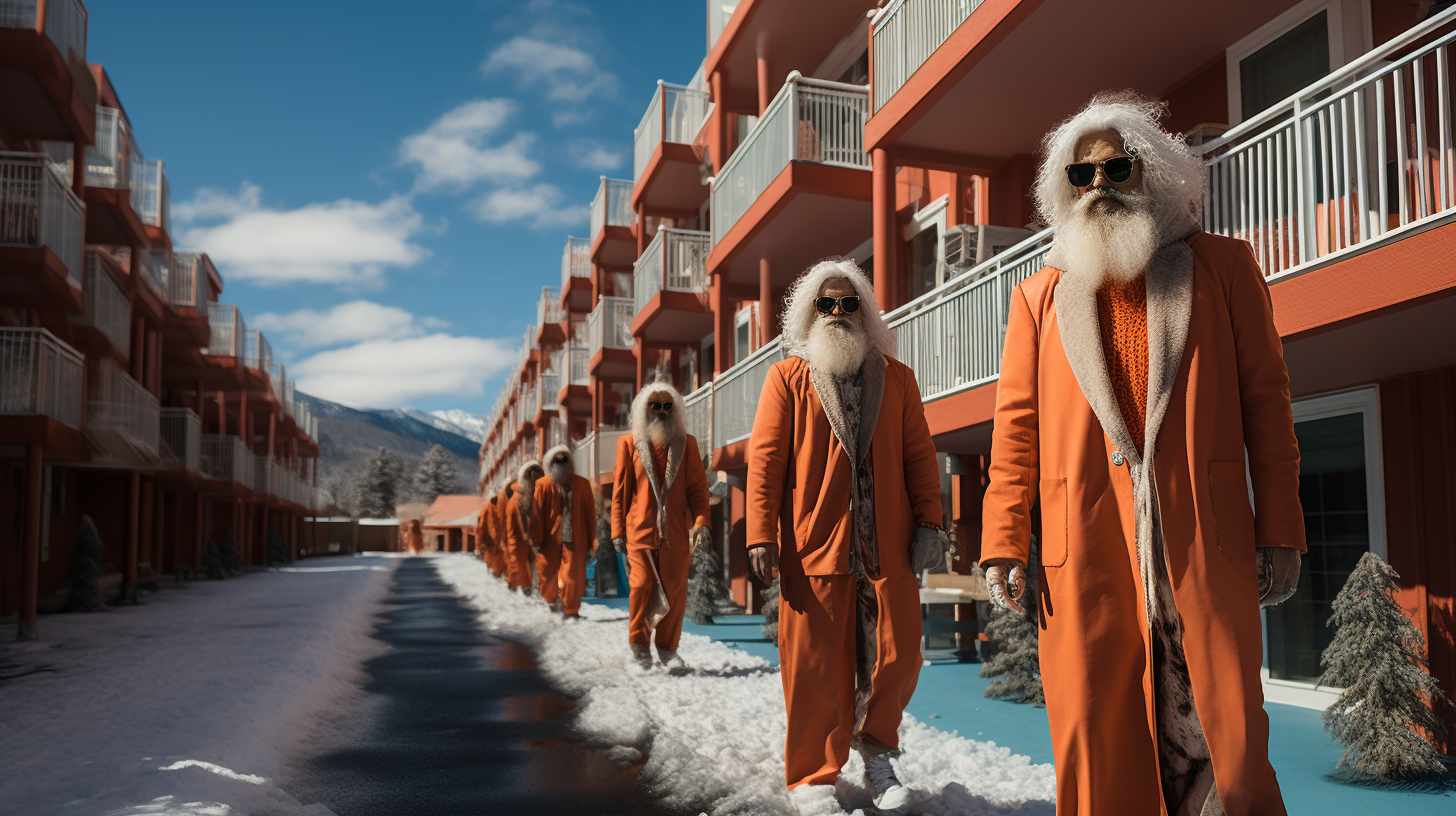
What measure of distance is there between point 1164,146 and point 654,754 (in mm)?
4070

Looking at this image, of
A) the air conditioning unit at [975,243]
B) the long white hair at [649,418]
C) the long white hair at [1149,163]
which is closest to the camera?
the long white hair at [1149,163]

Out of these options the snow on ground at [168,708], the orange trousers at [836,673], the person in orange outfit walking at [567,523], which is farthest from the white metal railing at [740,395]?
the orange trousers at [836,673]

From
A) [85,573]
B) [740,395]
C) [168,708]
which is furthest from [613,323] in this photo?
[168,708]

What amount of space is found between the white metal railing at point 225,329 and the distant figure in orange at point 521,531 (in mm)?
15482

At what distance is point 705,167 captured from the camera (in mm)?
23203

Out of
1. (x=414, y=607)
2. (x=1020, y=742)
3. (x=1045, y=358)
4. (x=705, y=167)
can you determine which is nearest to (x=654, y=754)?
(x=1020, y=742)

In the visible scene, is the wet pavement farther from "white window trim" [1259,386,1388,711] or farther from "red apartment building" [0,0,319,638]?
"red apartment building" [0,0,319,638]

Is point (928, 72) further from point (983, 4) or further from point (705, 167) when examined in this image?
point (705, 167)

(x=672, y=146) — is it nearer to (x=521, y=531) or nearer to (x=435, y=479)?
(x=521, y=531)

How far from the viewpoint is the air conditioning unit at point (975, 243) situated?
37.4 feet

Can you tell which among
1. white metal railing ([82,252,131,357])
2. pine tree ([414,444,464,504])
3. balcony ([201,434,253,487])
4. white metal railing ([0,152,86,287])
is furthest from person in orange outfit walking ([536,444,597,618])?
pine tree ([414,444,464,504])

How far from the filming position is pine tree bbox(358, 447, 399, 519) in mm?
123250

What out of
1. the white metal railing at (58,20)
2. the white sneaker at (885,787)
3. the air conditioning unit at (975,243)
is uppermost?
the white metal railing at (58,20)

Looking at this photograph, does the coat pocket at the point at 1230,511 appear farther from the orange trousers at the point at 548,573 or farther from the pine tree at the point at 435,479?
the pine tree at the point at 435,479
